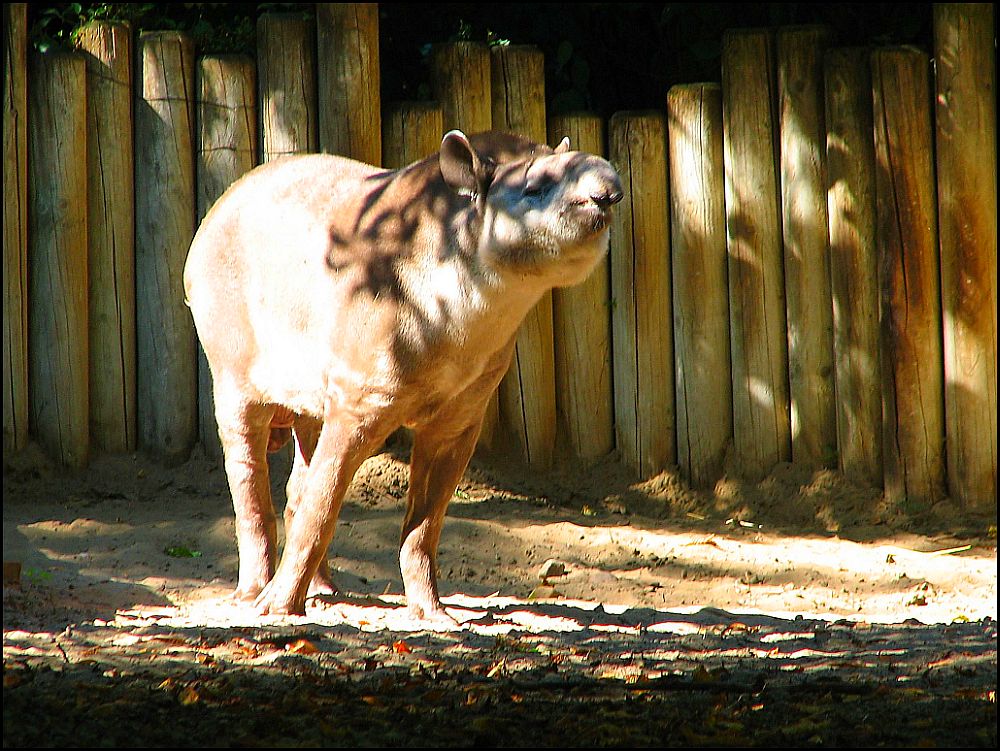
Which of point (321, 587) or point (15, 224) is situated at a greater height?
point (15, 224)

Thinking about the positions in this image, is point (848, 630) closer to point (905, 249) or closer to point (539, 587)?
point (539, 587)

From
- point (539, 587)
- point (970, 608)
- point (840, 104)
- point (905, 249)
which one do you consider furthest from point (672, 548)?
point (840, 104)

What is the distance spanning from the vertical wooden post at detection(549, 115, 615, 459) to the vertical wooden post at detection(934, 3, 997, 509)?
2032mm

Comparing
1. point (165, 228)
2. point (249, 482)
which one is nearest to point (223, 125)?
point (165, 228)

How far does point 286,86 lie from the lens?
7719 millimetres

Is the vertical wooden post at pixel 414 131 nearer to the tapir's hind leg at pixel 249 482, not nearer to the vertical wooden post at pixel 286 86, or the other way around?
the vertical wooden post at pixel 286 86

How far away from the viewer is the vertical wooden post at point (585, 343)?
316 inches

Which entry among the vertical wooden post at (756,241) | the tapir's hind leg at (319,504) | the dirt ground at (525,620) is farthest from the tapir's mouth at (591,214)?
the vertical wooden post at (756,241)

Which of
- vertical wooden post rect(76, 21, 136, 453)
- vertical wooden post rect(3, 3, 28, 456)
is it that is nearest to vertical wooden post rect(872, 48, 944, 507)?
vertical wooden post rect(76, 21, 136, 453)

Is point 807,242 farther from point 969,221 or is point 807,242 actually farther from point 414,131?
point 414,131

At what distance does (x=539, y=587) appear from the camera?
641 centimetres

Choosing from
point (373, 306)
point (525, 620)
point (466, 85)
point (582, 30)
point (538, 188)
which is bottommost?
point (525, 620)

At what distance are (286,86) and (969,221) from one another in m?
4.10

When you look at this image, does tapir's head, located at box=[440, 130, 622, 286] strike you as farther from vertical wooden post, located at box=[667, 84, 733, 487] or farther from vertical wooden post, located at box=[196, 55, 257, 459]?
vertical wooden post, located at box=[196, 55, 257, 459]
